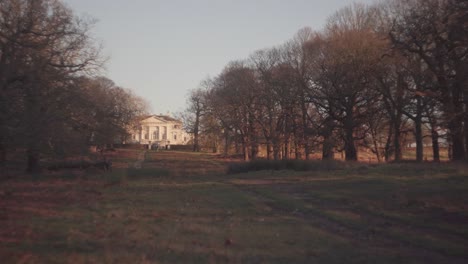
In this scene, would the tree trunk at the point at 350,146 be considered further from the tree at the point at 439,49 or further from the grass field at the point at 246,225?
the grass field at the point at 246,225

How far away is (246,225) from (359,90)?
30.3 meters

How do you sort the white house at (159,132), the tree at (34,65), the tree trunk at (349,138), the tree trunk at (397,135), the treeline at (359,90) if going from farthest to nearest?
1. the white house at (159,132)
2. the tree trunk at (349,138)
3. the tree trunk at (397,135)
4. the treeline at (359,90)
5. the tree at (34,65)

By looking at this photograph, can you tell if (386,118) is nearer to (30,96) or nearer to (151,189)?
(151,189)

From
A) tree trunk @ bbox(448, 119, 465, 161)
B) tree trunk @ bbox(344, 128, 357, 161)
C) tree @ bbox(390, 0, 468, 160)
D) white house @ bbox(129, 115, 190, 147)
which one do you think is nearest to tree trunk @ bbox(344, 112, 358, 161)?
tree trunk @ bbox(344, 128, 357, 161)

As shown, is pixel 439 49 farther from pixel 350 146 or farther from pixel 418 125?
pixel 350 146

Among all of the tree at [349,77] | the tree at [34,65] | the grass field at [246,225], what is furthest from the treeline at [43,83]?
the tree at [349,77]

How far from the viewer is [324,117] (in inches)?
1665

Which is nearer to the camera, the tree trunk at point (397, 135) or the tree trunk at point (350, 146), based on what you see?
the tree trunk at point (397, 135)

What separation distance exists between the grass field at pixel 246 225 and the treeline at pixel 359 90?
10.5 m

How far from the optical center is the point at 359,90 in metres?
38.4

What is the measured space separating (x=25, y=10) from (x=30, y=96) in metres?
5.19

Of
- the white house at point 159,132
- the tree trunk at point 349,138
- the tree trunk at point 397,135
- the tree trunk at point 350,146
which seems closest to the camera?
the tree trunk at point 397,135

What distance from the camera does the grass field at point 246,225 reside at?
785cm

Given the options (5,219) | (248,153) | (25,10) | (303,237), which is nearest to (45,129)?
(25,10)
